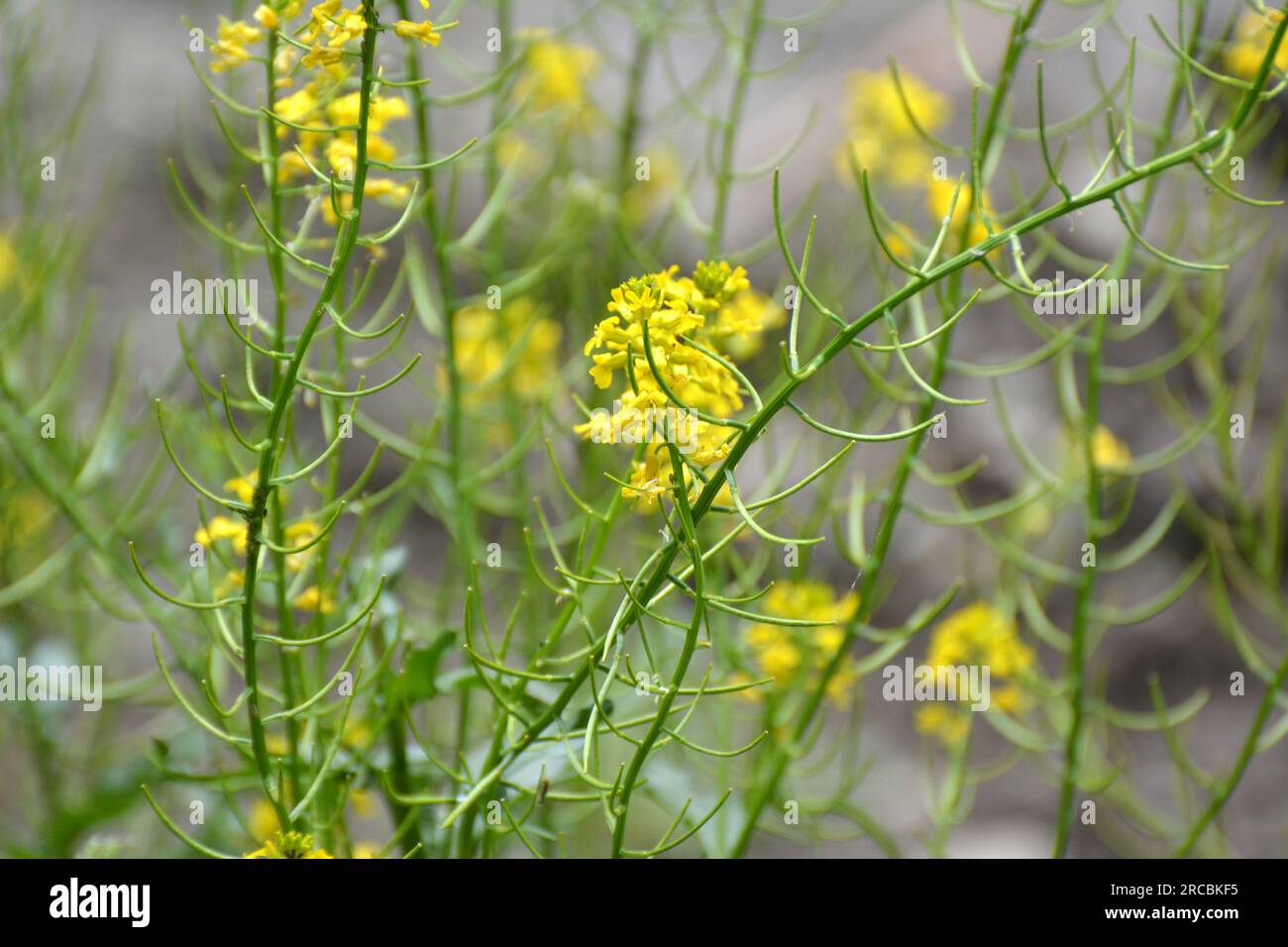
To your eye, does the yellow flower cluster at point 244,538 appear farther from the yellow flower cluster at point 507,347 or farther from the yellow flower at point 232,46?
the yellow flower cluster at point 507,347

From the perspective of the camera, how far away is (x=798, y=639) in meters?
1.28

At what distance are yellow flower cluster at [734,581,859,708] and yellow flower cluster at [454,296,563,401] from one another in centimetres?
39

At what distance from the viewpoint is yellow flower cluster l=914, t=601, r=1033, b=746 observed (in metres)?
1.46

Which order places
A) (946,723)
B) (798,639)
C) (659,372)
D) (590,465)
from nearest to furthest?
(659,372) < (798,639) < (590,465) < (946,723)

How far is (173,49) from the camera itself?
3195 millimetres

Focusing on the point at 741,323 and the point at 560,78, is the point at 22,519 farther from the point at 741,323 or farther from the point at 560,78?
the point at 741,323

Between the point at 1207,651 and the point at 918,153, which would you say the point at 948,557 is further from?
the point at 918,153

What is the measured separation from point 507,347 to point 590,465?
223mm

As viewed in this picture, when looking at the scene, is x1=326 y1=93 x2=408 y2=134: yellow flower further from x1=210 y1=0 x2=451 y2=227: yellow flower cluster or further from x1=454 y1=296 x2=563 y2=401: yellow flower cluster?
x1=454 y1=296 x2=563 y2=401: yellow flower cluster

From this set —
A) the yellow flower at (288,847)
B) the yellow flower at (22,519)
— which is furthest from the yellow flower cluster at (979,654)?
the yellow flower at (22,519)

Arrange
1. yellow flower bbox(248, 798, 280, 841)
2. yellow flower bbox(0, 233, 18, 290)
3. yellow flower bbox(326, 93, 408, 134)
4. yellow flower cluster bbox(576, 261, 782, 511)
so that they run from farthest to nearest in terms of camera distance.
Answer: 1. yellow flower bbox(0, 233, 18, 290)
2. yellow flower bbox(248, 798, 280, 841)
3. yellow flower bbox(326, 93, 408, 134)
4. yellow flower cluster bbox(576, 261, 782, 511)

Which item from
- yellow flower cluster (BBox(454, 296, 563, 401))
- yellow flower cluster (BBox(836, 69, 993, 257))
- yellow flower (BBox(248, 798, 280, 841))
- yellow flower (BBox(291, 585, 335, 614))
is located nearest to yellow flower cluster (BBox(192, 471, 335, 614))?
yellow flower (BBox(291, 585, 335, 614))
